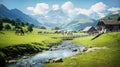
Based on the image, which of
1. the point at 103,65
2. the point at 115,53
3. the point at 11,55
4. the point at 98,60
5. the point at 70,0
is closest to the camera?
the point at 103,65

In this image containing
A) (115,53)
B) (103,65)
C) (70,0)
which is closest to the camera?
(103,65)

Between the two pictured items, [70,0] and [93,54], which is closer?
[93,54]

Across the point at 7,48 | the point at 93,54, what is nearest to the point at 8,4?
the point at 7,48

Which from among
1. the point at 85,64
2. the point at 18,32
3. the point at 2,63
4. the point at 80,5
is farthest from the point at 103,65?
the point at 18,32

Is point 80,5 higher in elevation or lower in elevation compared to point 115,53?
higher

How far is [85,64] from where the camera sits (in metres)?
35.0

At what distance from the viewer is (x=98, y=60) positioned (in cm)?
3684

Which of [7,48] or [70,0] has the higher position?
[70,0]

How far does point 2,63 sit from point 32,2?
22.4 m

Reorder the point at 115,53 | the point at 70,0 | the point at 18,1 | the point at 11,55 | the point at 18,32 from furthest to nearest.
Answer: the point at 18,32, the point at 70,0, the point at 18,1, the point at 11,55, the point at 115,53

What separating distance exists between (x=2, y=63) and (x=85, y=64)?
13.9m

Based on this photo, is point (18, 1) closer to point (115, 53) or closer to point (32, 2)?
point (32, 2)

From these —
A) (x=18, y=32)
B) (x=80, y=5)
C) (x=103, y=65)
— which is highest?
(x=80, y=5)

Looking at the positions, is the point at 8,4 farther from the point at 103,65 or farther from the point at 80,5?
the point at 103,65
